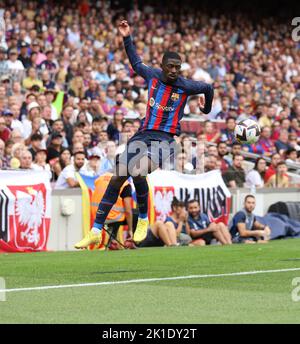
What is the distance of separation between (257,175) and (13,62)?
19.8 feet

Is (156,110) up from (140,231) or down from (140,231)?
up

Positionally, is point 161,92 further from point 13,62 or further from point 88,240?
point 13,62

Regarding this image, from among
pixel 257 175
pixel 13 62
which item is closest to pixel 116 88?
pixel 13 62

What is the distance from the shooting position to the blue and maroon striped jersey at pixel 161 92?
1206 cm

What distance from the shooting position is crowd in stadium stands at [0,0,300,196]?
18.7 meters

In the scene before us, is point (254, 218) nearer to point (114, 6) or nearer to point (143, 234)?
point (143, 234)

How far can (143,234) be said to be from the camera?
1230cm

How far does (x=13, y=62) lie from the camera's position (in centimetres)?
2183

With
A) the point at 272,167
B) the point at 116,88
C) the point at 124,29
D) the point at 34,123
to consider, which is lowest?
the point at 272,167

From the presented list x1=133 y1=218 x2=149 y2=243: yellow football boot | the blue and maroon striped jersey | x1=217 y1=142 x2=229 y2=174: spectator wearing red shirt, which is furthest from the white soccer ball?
x1=217 y1=142 x2=229 y2=174: spectator wearing red shirt

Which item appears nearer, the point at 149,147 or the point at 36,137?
the point at 149,147

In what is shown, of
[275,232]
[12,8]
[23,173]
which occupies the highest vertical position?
[12,8]
